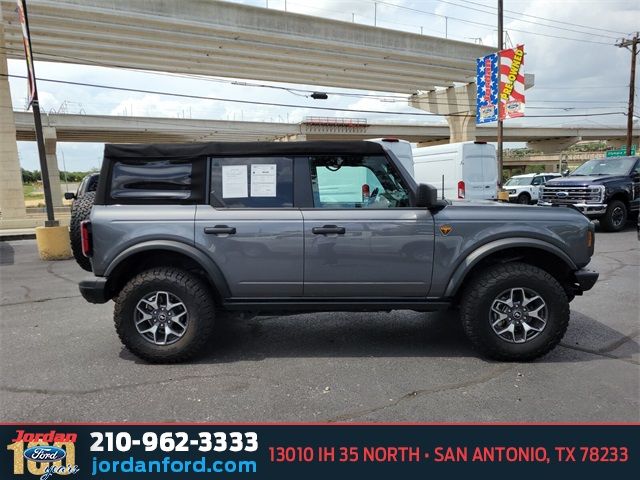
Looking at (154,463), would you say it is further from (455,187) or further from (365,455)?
(455,187)

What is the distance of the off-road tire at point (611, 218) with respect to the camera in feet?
39.7

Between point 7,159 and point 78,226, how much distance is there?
18.7 m

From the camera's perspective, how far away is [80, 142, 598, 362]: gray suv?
12.6 feet

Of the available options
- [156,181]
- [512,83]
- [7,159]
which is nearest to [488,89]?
[512,83]

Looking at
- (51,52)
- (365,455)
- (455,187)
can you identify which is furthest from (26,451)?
(51,52)

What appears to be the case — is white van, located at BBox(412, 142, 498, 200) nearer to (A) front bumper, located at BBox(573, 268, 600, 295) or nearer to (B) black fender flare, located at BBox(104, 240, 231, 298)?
(A) front bumper, located at BBox(573, 268, 600, 295)

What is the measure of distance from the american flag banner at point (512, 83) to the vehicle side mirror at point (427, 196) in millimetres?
17707

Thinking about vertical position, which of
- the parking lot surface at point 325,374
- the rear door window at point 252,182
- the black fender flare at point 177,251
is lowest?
the parking lot surface at point 325,374

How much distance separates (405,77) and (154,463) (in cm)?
3406

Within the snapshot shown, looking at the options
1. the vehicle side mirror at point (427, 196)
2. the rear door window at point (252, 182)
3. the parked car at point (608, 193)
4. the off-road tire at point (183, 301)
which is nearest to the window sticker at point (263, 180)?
the rear door window at point (252, 182)

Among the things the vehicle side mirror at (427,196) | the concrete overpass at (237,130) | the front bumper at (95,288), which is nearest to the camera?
the vehicle side mirror at (427,196)

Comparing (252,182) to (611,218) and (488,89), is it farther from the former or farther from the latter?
(488,89)

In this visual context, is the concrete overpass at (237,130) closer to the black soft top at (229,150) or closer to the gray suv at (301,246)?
the black soft top at (229,150)

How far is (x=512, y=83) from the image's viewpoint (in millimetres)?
19578
